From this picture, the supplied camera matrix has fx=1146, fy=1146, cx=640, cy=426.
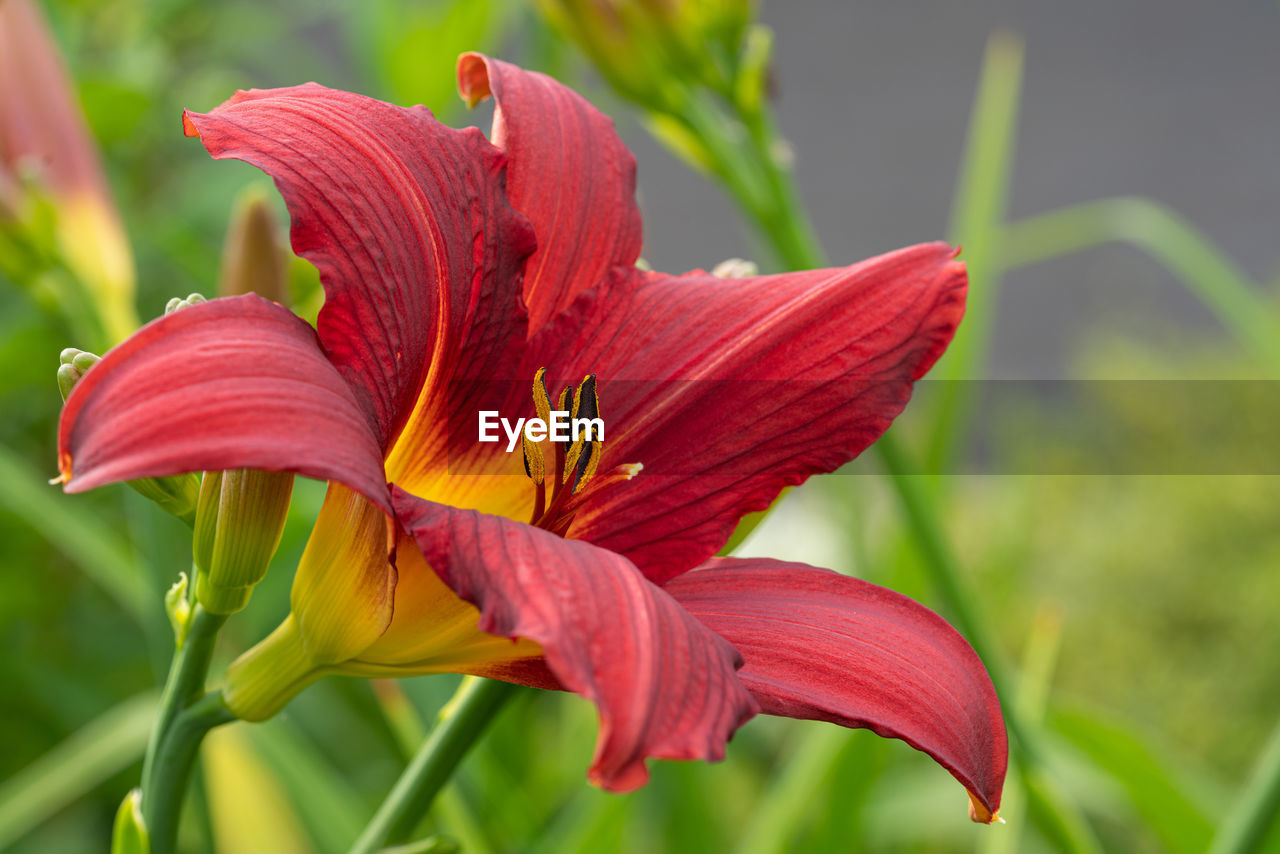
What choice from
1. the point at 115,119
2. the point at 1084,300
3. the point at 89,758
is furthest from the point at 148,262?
the point at 1084,300

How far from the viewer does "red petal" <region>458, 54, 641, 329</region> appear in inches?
14.2

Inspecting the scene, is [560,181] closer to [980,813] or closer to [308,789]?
[980,813]

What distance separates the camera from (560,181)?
1.19ft

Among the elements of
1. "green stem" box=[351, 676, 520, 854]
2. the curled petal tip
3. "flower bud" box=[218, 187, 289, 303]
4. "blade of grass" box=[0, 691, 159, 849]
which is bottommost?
"blade of grass" box=[0, 691, 159, 849]

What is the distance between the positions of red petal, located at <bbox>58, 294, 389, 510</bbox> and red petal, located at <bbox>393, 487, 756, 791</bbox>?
0.03 metres

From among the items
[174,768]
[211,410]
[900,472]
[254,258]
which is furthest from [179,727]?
[900,472]

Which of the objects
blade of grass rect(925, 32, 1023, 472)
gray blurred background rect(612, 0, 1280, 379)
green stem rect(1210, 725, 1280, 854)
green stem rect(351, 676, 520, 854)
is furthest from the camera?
gray blurred background rect(612, 0, 1280, 379)

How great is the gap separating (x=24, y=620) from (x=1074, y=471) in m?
1.44

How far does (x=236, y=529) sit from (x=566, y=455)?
101 mm

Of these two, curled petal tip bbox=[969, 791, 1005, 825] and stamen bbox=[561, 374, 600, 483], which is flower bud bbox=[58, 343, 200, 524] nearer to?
stamen bbox=[561, 374, 600, 483]

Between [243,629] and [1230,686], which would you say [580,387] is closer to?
[243,629]

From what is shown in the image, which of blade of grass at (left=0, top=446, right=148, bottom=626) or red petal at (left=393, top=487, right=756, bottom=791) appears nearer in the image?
red petal at (left=393, top=487, right=756, bottom=791)

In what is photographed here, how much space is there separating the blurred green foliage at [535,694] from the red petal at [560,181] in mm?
174


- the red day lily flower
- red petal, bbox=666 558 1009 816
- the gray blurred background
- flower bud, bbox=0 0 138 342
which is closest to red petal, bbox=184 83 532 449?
the red day lily flower
